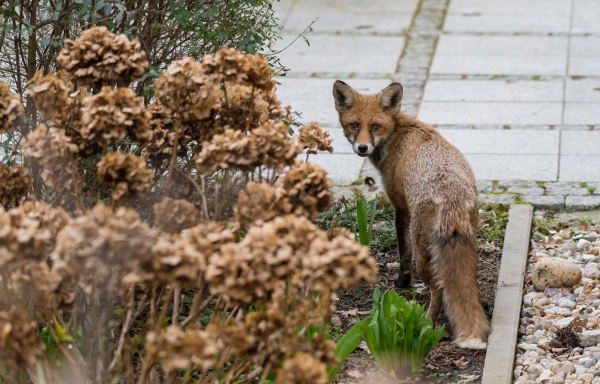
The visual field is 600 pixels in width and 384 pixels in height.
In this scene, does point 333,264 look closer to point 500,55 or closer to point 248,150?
point 248,150

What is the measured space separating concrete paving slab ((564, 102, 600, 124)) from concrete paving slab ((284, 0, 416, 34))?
9.53ft

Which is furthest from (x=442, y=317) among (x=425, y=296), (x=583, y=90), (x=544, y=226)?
(x=583, y=90)

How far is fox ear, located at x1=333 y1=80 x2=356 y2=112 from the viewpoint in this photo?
19.4 ft

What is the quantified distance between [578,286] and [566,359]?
900 mm

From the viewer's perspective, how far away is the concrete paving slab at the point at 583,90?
29.1 feet

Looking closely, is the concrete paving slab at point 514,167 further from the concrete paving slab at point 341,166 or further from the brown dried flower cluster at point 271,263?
the brown dried flower cluster at point 271,263

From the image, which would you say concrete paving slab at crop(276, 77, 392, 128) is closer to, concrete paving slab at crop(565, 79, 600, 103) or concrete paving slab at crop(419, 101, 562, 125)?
concrete paving slab at crop(419, 101, 562, 125)

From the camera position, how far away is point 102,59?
3.79 meters

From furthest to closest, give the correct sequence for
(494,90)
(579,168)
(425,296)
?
1. (494,90)
2. (579,168)
3. (425,296)

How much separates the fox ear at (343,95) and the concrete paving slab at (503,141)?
2150 mm

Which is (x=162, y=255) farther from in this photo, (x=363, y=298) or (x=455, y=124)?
(x=455, y=124)

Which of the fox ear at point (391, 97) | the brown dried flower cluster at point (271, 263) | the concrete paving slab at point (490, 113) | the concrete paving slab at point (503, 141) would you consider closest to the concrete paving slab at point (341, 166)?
the concrete paving slab at point (503, 141)

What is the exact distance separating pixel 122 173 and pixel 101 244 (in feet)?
2.00

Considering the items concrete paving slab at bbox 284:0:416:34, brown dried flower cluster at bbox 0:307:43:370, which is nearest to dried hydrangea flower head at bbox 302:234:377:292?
brown dried flower cluster at bbox 0:307:43:370
